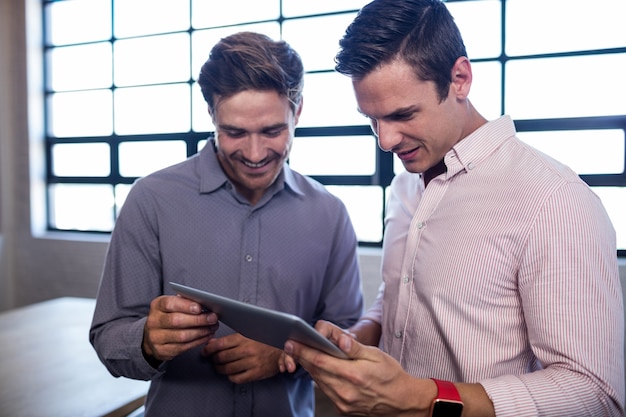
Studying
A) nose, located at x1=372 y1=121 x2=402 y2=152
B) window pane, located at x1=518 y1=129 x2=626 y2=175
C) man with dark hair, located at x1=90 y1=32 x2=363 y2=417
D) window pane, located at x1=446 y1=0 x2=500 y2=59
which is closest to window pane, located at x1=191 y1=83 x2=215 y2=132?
window pane, located at x1=446 y1=0 x2=500 y2=59

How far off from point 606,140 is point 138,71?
3.81 m

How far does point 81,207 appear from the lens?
5129 millimetres

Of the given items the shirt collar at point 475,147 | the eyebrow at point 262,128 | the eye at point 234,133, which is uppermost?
the eyebrow at point 262,128

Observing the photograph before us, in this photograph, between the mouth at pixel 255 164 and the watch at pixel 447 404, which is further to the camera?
the mouth at pixel 255 164

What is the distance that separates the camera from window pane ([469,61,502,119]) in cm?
339

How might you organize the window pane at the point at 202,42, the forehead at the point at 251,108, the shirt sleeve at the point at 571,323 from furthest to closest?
the window pane at the point at 202,42
the forehead at the point at 251,108
the shirt sleeve at the point at 571,323

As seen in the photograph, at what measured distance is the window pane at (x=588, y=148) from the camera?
314 cm

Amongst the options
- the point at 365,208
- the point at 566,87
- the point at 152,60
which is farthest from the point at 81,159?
the point at 566,87

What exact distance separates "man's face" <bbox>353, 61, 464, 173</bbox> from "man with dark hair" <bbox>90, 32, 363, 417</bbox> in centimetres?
33

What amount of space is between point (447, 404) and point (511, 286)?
0.27 metres

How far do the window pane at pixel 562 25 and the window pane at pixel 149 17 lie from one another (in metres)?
2.67

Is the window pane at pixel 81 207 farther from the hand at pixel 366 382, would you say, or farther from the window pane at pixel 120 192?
the hand at pixel 366 382

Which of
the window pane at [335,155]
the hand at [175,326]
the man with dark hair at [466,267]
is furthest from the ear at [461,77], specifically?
the window pane at [335,155]

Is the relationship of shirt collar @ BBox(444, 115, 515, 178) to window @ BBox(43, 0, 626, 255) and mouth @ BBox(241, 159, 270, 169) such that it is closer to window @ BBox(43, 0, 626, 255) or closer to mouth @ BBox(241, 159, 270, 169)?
mouth @ BBox(241, 159, 270, 169)
